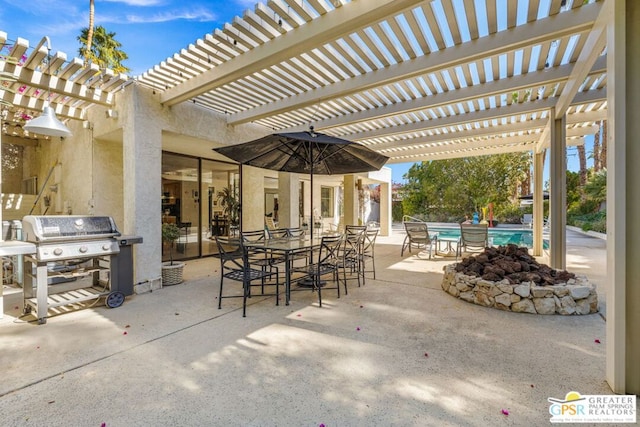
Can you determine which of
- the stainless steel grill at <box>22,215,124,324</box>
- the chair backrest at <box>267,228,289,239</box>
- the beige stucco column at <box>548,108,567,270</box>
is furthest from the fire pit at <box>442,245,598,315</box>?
the stainless steel grill at <box>22,215,124,324</box>

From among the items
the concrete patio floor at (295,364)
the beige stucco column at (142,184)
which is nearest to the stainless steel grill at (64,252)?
the concrete patio floor at (295,364)

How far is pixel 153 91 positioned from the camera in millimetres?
4777

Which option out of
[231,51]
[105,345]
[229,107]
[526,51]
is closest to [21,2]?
[229,107]

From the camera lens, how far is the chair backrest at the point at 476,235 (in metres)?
6.93

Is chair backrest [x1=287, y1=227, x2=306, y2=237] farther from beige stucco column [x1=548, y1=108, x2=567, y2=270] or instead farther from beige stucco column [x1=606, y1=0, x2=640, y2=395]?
beige stucco column [x1=548, y1=108, x2=567, y2=270]

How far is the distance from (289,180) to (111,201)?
12.9 ft

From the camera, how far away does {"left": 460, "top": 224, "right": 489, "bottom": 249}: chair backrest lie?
22.7ft

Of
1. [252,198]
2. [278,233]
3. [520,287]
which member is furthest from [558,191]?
[252,198]

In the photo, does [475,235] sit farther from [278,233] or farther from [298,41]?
[298,41]

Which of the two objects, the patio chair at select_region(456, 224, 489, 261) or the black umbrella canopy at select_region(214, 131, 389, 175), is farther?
the patio chair at select_region(456, 224, 489, 261)

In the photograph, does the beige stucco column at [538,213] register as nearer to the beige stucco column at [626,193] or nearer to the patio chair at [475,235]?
the patio chair at [475,235]

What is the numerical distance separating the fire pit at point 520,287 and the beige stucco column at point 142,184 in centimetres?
474

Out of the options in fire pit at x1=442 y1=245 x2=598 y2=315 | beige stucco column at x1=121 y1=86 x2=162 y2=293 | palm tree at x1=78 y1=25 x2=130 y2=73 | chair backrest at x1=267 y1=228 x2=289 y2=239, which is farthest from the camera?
palm tree at x1=78 y1=25 x2=130 y2=73

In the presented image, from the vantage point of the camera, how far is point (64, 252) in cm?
354
